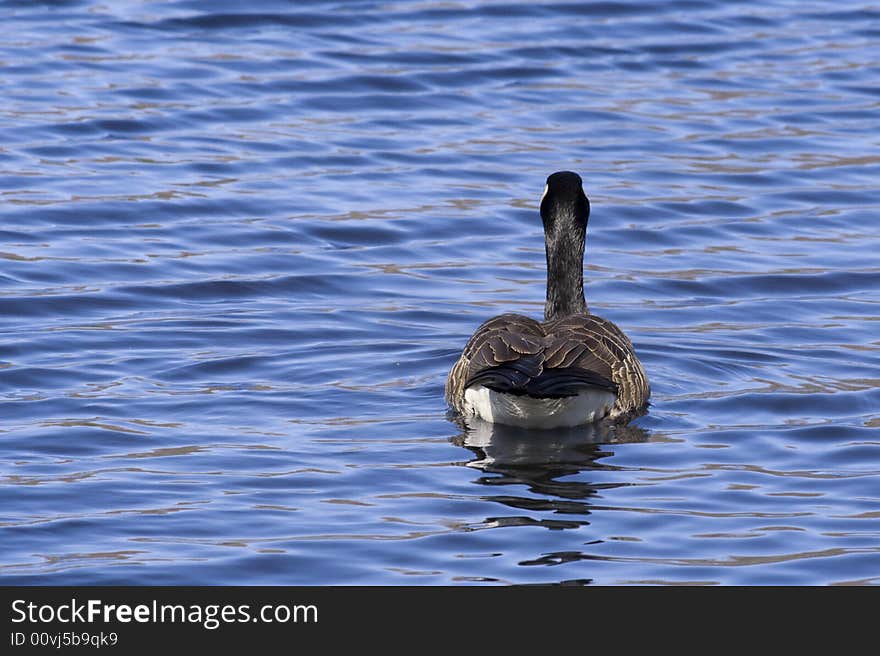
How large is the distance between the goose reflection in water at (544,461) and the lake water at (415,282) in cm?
4

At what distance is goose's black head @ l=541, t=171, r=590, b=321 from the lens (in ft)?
41.6

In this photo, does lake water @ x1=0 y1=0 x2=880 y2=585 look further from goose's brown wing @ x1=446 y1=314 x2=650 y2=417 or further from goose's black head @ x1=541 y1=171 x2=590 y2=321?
goose's black head @ x1=541 y1=171 x2=590 y2=321

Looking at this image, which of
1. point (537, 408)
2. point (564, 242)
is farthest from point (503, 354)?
point (564, 242)

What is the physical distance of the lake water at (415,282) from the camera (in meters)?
8.77

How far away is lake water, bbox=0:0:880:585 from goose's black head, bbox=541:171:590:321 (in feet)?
2.33

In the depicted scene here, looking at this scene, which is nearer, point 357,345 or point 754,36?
point 357,345

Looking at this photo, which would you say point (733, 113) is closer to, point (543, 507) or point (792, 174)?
point (792, 174)

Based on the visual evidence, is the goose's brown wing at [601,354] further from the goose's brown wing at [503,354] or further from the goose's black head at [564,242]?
the goose's black head at [564,242]

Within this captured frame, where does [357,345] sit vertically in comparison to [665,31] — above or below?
below

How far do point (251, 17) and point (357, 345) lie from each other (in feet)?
38.5

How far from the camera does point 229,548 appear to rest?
27.5ft

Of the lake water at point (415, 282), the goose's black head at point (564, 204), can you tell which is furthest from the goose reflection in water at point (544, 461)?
the goose's black head at point (564, 204)
